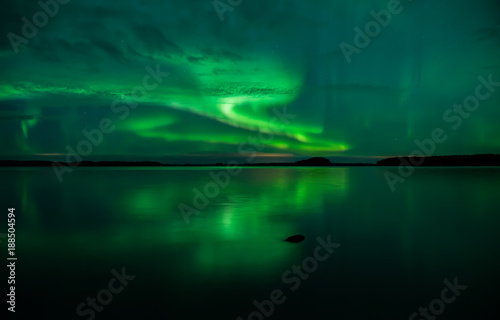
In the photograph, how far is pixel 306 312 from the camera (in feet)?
24.4

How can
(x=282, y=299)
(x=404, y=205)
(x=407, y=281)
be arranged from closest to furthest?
(x=282, y=299) → (x=407, y=281) → (x=404, y=205)

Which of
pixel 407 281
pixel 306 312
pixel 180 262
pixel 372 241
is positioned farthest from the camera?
pixel 372 241

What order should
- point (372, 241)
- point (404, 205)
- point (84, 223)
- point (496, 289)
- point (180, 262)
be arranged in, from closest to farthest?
1. point (496, 289)
2. point (180, 262)
3. point (372, 241)
4. point (84, 223)
5. point (404, 205)

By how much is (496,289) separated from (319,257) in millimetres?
4751

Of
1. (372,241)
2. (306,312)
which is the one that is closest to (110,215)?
(372,241)

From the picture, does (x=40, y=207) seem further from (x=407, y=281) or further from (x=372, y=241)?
(x=407, y=281)

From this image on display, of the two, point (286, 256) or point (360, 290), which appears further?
point (286, 256)

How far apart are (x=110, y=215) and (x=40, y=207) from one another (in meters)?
7.29

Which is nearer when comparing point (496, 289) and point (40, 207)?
point (496, 289)

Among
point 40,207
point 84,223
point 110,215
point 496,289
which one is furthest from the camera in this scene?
point 40,207

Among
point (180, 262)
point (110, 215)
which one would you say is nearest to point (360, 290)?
point (180, 262)

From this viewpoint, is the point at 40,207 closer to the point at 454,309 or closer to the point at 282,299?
the point at 282,299

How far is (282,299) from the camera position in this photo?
8062mm

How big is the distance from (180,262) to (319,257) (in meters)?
4.51
